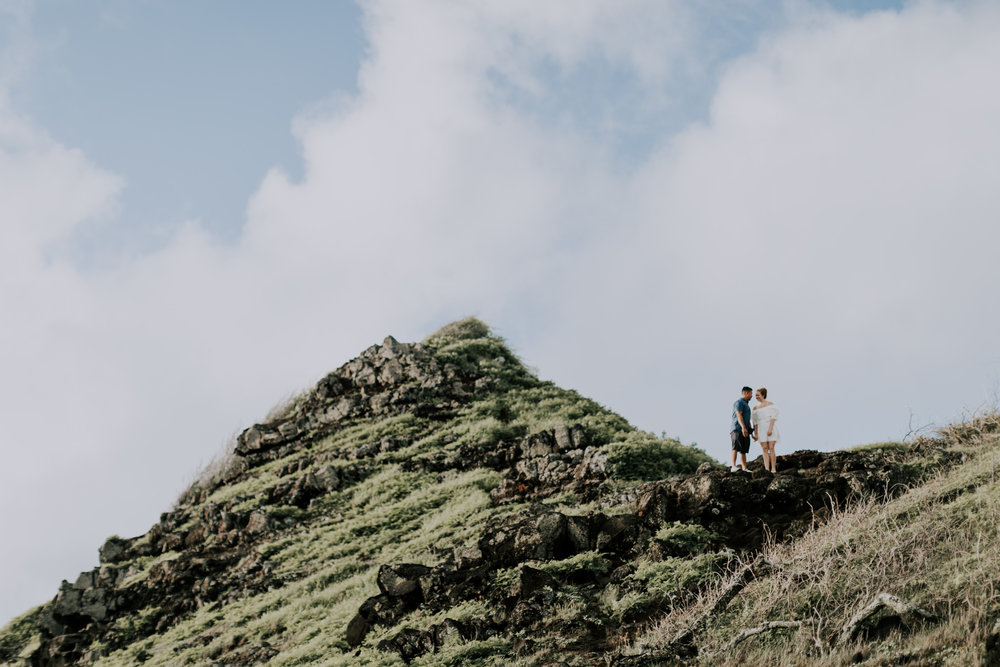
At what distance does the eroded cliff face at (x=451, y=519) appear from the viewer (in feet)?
45.1

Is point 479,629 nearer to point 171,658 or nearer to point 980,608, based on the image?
point 980,608

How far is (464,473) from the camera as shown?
24391mm

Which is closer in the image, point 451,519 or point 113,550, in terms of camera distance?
point 451,519

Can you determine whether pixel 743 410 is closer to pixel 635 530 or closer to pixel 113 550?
pixel 635 530

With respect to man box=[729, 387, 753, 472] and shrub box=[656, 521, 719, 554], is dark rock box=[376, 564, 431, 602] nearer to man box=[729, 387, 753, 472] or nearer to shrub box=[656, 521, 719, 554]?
shrub box=[656, 521, 719, 554]

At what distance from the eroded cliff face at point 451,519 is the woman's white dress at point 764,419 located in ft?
2.56

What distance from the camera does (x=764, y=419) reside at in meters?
17.2

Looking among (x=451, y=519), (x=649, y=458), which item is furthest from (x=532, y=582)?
(x=649, y=458)

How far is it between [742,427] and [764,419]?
0.53m

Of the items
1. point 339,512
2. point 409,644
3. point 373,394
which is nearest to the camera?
point 409,644

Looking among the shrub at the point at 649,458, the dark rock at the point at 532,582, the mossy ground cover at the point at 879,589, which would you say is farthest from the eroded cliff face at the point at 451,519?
the mossy ground cover at the point at 879,589

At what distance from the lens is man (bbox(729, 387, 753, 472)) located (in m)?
17.5

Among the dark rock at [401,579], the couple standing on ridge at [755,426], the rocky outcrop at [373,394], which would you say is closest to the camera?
the dark rock at [401,579]

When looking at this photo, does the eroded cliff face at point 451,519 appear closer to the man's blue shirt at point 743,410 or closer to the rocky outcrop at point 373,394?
the rocky outcrop at point 373,394
